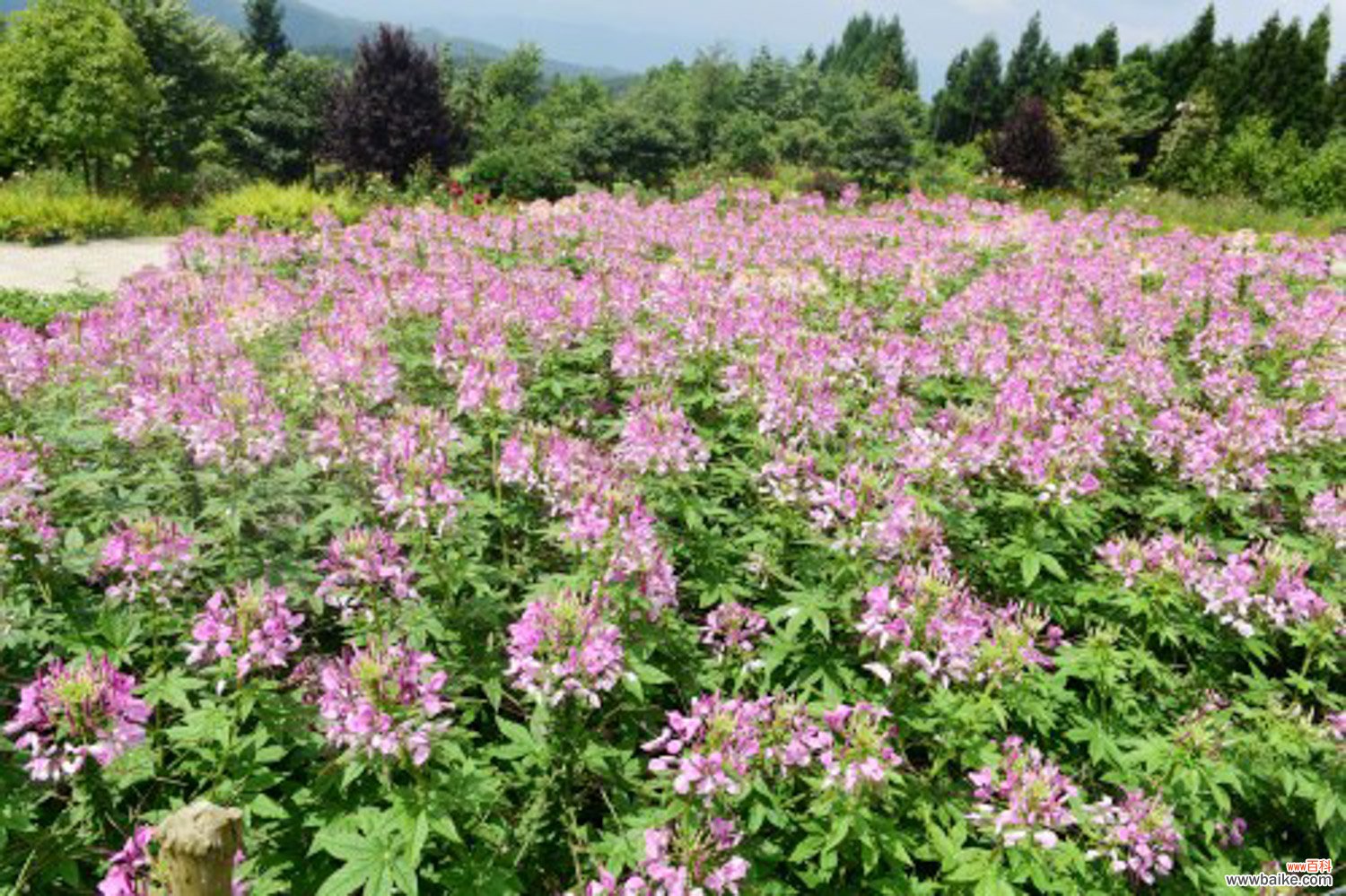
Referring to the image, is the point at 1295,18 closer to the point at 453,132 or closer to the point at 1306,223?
the point at 1306,223

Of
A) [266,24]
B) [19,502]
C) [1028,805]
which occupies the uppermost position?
[266,24]

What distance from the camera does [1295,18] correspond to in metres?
42.5

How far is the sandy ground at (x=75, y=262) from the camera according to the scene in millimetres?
14039

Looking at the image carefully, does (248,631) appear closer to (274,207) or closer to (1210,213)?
(274,207)

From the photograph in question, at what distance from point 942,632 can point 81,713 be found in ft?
9.44

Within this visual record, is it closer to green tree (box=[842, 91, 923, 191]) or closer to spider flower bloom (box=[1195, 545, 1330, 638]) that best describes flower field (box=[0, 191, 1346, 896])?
spider flower bloom (box=[1195, 545, 1330, 638])

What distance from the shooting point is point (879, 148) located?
88.7 ft

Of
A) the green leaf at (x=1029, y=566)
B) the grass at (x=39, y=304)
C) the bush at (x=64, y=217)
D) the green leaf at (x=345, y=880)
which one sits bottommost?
the green leaf at (x=345, y=880)

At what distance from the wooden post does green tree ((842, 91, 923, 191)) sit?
27798 millimetres

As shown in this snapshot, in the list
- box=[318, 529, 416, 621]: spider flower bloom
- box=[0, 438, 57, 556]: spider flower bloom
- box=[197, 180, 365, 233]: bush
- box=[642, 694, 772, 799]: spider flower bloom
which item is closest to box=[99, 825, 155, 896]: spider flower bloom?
box=[318, 529, 416, 621]: spider flower bloom

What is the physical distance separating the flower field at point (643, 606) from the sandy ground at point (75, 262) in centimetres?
974

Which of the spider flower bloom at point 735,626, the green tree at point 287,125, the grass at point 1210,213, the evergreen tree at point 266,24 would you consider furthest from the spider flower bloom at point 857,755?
the evergreen tree at point 266,24

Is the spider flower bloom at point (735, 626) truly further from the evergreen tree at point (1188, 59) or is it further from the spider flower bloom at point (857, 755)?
the evergreen tree at point (1188, 59)

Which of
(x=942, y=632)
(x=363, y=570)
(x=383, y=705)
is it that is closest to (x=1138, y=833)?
(x=942, y=632)
